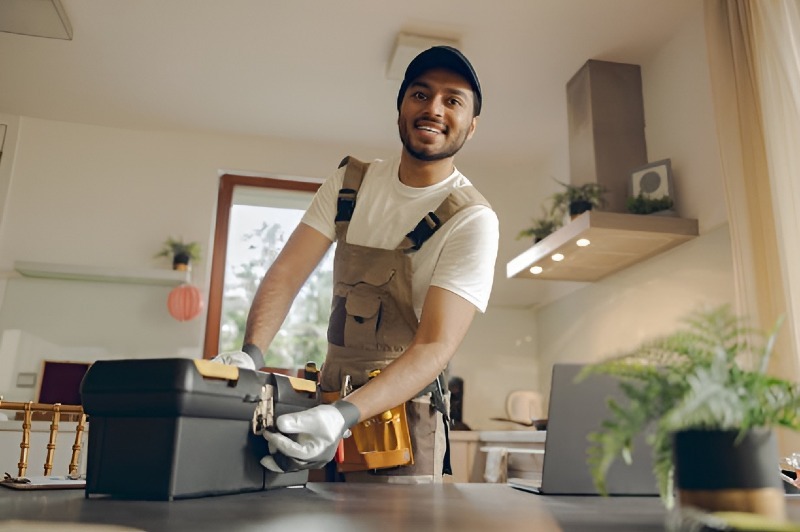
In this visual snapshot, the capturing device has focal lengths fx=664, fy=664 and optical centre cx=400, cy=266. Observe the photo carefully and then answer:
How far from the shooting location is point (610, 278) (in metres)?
3.23

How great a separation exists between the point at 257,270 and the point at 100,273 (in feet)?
2.84

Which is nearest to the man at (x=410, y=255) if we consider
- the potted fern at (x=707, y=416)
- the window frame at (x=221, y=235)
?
the potted fern at (x=707, y=416)

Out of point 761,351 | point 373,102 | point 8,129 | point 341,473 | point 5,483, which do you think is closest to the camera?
point 761,351

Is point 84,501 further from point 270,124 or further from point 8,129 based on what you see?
point 8,129

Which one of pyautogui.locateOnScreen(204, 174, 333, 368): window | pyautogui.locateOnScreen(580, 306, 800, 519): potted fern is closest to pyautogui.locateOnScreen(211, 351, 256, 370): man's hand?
pyautogui.locateOnScreen(580, 306, 800, 519): potted fern

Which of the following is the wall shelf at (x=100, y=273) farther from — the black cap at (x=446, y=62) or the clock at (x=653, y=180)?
the black cap at (x=446, y=62)

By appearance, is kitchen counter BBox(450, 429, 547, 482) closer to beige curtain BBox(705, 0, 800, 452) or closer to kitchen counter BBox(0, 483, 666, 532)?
beige curtain BBox(705, 0, 800, 452)

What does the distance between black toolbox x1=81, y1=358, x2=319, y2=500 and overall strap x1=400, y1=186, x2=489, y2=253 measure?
26.9 inches

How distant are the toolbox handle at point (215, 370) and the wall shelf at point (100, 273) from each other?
3.01 meters

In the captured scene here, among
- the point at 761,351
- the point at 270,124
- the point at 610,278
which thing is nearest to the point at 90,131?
the point at 270,124

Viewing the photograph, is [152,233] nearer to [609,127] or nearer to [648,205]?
[609,127]

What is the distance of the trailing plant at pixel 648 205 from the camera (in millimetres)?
2668

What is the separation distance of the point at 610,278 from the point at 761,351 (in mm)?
2937

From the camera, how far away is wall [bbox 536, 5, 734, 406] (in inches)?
98.7
